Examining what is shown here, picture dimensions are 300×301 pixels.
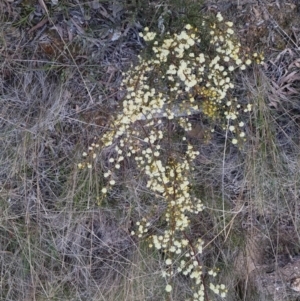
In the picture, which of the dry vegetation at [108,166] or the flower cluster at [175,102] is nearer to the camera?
the flower cluster at [175,102]

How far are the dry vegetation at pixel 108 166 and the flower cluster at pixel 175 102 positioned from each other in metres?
0.13

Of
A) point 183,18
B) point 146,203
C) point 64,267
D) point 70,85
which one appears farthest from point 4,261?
point 183,18

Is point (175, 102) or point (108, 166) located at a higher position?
point (175, 102)

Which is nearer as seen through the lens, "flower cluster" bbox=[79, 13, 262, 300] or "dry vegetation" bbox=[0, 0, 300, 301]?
"flower cluster" bbox=[79, 13, 262, 300]

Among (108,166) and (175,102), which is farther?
(108,166)

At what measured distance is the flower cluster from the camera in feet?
5.35

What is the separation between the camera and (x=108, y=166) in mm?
1998

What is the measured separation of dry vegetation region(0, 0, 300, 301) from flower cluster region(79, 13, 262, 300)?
0.13 m

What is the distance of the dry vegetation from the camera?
193 cm

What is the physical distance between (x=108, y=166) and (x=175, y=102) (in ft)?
1.35

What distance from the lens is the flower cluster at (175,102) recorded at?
5.35ft

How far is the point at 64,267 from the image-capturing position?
2035mm

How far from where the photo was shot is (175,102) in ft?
6.00

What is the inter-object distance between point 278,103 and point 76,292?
1.18 metres
